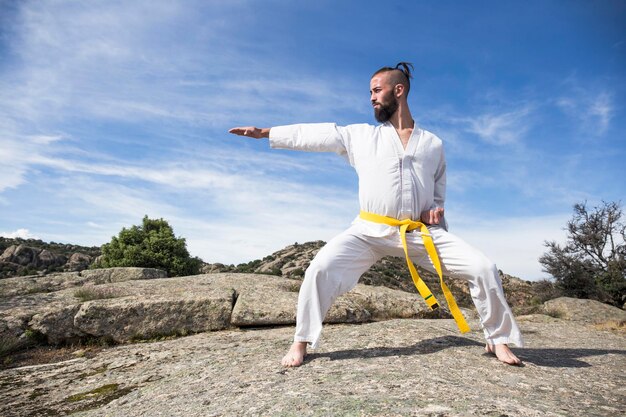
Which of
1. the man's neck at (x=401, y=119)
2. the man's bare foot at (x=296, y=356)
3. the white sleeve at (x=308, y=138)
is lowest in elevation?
the man's bare foot at (x=296, y=356)

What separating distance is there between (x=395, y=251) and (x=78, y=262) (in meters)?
34.8

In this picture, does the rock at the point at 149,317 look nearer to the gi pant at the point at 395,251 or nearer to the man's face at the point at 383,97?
the gi pant at the point at 395,251

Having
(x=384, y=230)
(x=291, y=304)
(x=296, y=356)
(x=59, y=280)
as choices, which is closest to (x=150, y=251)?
(x=59, y=280)

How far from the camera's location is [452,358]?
149 inches

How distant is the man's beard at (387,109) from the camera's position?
436 centimetres

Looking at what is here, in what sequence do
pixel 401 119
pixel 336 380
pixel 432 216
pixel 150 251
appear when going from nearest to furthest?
pixel 336 380
pixel 432 216
pixel 401 119
pixel 150 251

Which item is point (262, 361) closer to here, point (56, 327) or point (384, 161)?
point (384, 161)

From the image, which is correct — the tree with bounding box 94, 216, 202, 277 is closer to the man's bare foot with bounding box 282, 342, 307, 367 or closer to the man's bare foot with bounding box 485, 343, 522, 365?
the man's bare foot with bounding box 282, 342, 307, 367

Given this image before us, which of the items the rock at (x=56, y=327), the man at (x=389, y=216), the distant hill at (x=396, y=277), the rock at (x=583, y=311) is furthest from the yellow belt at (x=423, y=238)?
the distant hill at (x=396, y=277)

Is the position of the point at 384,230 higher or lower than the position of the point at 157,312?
higher

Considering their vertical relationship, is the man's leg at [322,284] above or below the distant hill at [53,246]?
below

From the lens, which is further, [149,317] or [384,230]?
[149,317]

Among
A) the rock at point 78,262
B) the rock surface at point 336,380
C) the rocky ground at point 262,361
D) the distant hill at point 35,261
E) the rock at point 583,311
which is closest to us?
the rock surface at point 336,380

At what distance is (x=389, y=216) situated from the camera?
13.3ft
